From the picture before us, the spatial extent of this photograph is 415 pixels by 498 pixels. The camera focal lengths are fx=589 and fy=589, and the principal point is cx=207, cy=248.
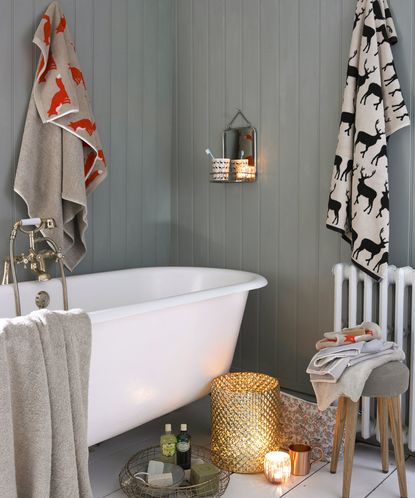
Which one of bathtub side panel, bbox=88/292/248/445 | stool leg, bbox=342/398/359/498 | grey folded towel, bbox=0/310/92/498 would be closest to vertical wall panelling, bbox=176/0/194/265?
bathtub side panel, bbox=88/292/248/445

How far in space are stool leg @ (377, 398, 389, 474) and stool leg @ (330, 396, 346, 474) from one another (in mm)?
138

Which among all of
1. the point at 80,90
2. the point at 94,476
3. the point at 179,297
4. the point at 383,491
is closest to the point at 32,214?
the point at 80,90

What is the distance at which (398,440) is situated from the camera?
2.15 meters

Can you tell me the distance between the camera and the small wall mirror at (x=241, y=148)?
3.06m

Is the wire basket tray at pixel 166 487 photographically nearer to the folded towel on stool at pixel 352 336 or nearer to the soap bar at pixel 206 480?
the soap bar at pixel 206 480

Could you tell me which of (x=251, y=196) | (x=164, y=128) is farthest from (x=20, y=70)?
(x=251, y=196)

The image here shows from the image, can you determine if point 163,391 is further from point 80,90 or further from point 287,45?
point 287,45

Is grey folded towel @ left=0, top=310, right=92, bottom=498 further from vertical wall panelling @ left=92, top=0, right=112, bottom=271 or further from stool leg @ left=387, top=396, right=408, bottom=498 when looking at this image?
vertical wall panelling @ left=92, top=0, right=112, bottom=271

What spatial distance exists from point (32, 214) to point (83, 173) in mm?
307

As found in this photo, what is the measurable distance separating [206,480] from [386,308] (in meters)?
0.99

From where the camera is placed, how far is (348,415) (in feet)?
7.00

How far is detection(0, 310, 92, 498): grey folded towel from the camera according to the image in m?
1.60

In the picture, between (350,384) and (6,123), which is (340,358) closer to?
(350,384)

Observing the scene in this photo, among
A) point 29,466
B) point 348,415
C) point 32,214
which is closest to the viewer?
point 29,466
